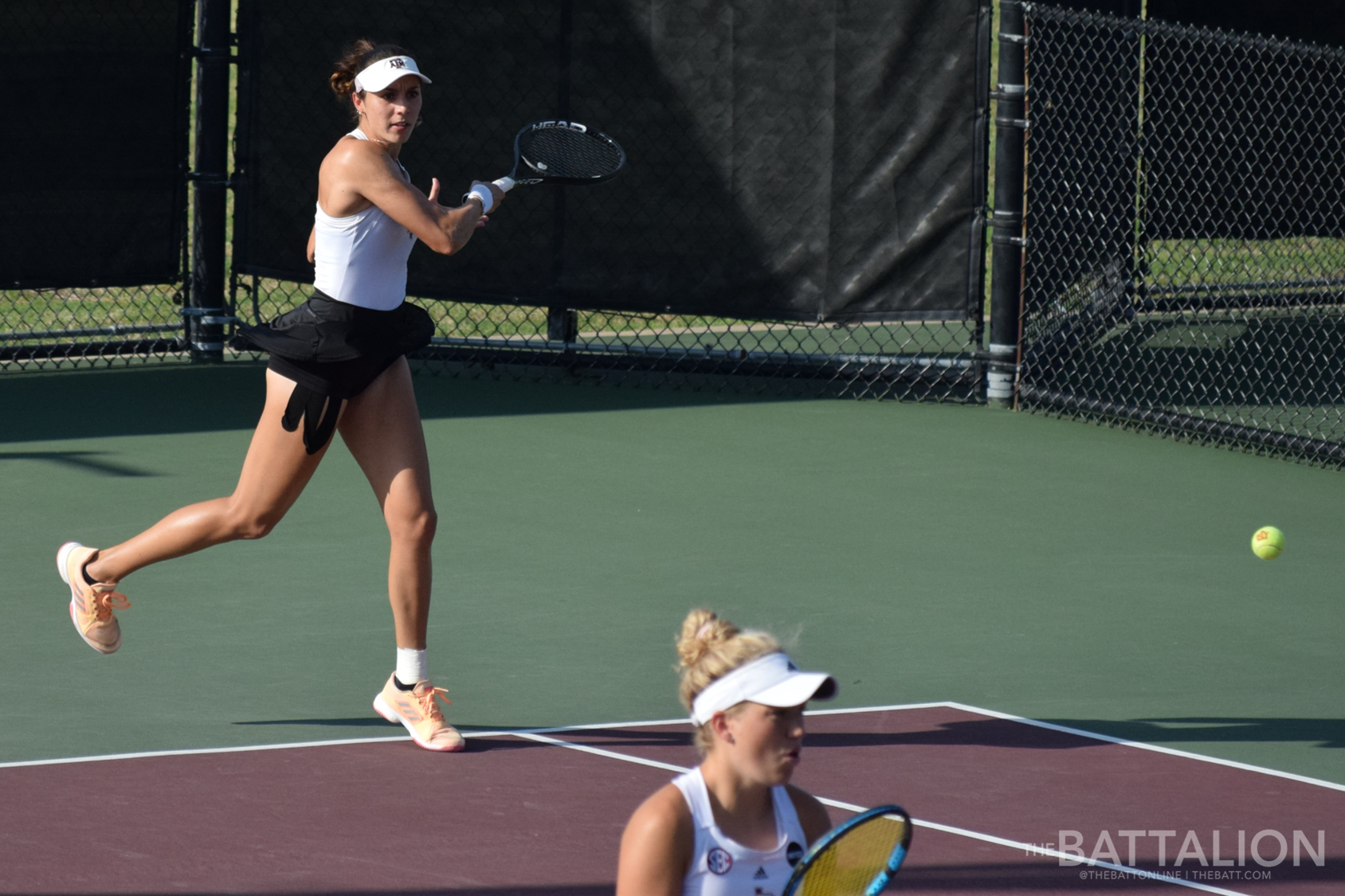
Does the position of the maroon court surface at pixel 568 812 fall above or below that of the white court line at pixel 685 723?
below

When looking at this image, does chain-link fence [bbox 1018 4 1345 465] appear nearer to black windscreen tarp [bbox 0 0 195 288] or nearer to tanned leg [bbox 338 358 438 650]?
black windscreen tarp [bbox 0 0 195 288]

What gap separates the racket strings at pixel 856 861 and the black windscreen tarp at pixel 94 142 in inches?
355

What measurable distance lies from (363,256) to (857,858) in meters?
3.01

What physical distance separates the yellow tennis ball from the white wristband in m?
3.34

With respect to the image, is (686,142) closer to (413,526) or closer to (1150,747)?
(413,526)

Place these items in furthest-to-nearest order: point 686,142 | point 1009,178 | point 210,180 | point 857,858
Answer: point 210,180
point 686,142
point 1009,178
point 857,858

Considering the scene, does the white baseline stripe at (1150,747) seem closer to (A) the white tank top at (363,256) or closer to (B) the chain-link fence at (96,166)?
(A) the white tank top at (363,256)

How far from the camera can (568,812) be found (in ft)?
15.6

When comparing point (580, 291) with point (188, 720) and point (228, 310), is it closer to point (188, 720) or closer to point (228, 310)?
point (228, 310)

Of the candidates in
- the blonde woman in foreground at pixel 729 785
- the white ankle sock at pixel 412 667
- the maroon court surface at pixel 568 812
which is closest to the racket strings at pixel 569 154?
the white ankle sock at pixel 412 667

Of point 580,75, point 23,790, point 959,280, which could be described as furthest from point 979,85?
point 23,790

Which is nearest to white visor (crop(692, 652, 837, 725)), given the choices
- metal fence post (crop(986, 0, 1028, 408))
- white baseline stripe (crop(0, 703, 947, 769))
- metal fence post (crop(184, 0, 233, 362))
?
white baseline stripe (crop(0, 703, 947, 769))

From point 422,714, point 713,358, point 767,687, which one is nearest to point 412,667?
point 422,714

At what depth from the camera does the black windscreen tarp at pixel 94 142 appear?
1066 centimetres
